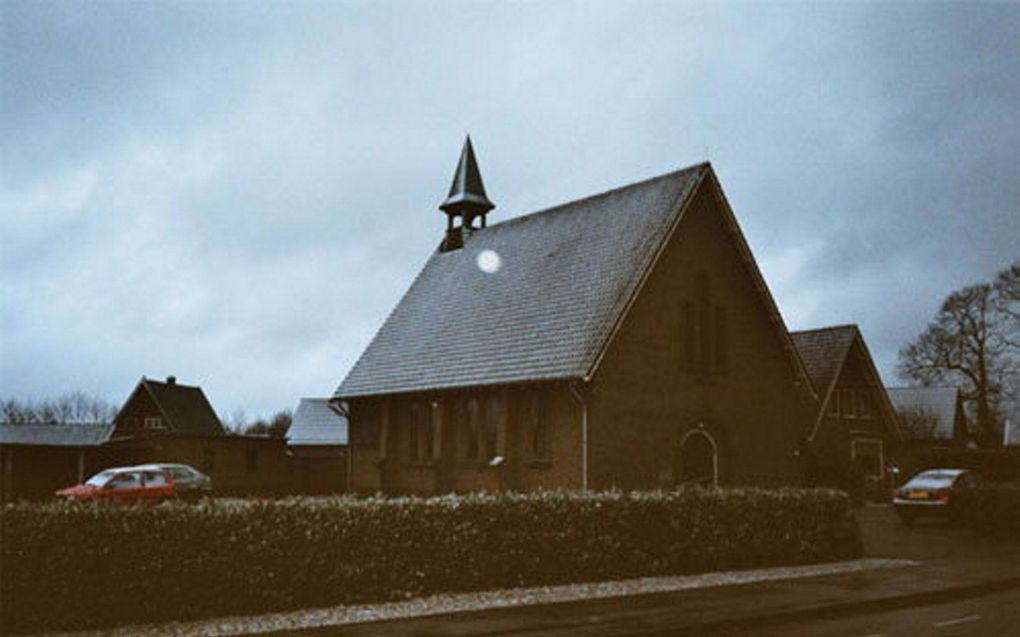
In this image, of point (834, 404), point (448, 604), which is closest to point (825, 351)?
point (834, 404)

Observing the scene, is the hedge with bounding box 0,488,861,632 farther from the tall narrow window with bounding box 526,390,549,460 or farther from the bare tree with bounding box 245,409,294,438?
the bare tree with bounding box 245,409,294,438

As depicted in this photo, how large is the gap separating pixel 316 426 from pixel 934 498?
144ft

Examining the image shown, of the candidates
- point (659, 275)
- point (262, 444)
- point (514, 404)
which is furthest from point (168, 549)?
point (262, 444)

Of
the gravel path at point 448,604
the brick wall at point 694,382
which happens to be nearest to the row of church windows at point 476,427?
the brick wall at point 694,382

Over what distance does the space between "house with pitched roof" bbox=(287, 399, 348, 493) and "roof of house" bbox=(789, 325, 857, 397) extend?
29529 mm

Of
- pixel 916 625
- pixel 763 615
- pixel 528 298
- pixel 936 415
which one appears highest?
pixel 528 298

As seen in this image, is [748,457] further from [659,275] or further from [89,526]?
[89,526]

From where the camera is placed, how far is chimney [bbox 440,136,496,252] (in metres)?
40.7

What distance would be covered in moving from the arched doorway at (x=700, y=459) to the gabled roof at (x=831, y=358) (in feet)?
48.0

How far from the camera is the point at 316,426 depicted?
66875 millimetres

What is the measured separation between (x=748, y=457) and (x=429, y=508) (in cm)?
1749

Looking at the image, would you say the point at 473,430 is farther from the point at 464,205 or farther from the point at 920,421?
the point at 920,421

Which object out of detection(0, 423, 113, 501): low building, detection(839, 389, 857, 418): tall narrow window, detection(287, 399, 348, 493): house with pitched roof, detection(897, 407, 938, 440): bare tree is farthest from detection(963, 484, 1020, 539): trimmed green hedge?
detection(0, 423, 113, 501): low building

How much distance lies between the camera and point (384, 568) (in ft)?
49.6
